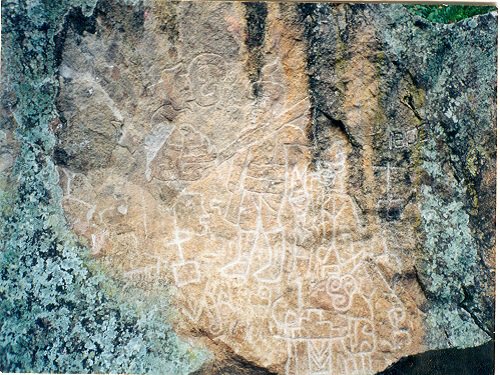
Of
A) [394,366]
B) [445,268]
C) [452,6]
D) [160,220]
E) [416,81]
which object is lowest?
[394,366]

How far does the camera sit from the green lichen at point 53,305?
4527mm

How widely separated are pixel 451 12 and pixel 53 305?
2363mm

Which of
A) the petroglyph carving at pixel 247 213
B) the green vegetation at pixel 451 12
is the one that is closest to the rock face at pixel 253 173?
the petroglyph carving at pixel 247 213

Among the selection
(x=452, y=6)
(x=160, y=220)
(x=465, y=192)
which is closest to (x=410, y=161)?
(x=465, y=192)

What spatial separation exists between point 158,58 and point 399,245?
1.43 m

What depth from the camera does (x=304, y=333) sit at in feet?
15.0

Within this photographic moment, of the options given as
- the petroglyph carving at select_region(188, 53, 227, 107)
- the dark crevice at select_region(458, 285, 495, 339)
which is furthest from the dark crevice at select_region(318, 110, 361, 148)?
the dark crevice at select_region(458, 285, 495, 339)

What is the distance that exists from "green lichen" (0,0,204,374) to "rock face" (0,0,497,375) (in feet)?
0.33

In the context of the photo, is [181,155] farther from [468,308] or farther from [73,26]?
[468,308]

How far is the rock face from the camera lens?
4559mm

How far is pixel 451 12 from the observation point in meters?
4.80

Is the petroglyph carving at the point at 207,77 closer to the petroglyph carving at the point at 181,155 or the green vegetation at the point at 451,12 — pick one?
the petroglyph carving at the point at 181,155

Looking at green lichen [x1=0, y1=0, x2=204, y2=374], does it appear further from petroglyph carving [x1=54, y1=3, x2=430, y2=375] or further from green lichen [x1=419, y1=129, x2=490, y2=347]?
green lichen [x1=419, y1=129, x2=490, y2=347]

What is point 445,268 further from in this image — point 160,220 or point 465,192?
point 160,220
